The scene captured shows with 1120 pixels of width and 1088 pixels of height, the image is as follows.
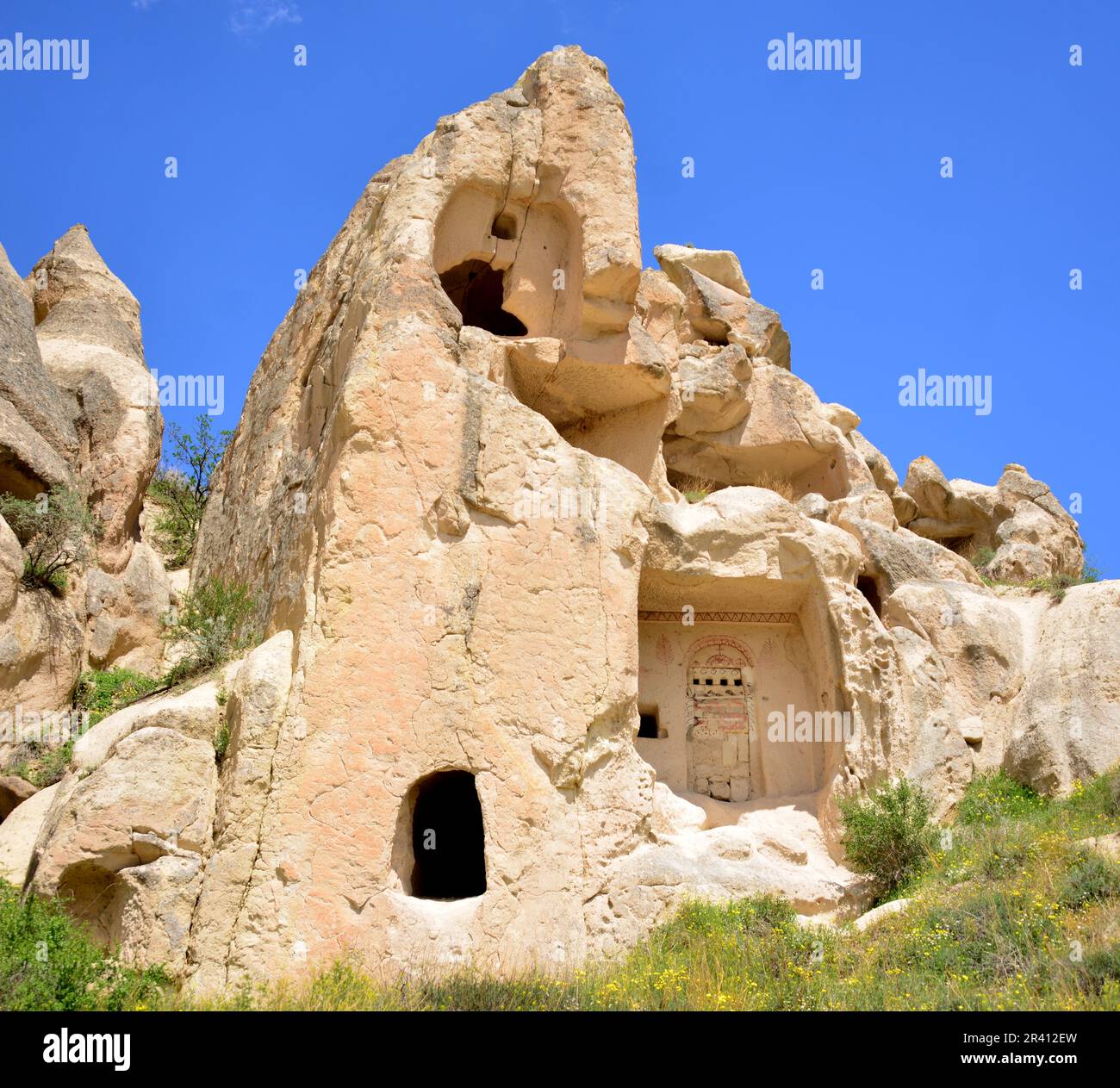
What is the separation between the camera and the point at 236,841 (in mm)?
9328

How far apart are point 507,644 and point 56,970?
451 centimetres

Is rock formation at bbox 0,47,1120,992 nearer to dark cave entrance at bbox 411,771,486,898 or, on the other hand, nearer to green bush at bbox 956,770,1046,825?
dark cave entrance at bbox 411,771,486,898

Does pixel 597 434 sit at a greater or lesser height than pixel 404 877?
greater

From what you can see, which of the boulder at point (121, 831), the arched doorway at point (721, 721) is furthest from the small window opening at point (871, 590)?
the boulder at point (121, 831)

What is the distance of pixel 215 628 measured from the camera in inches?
476

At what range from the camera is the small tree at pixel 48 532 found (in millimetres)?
13570

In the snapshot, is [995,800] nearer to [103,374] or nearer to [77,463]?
[77,463]

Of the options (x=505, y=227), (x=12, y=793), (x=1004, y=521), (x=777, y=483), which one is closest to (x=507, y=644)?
(x=12, y=793)

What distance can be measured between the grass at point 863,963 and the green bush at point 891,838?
1.08 feet

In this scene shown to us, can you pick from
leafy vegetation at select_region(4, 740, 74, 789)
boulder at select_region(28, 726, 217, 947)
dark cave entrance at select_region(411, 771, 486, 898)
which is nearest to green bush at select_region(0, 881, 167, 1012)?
boulder at select_region(28, 726, 217, 947)

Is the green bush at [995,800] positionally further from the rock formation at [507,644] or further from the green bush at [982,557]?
the green bush at [982,557]
